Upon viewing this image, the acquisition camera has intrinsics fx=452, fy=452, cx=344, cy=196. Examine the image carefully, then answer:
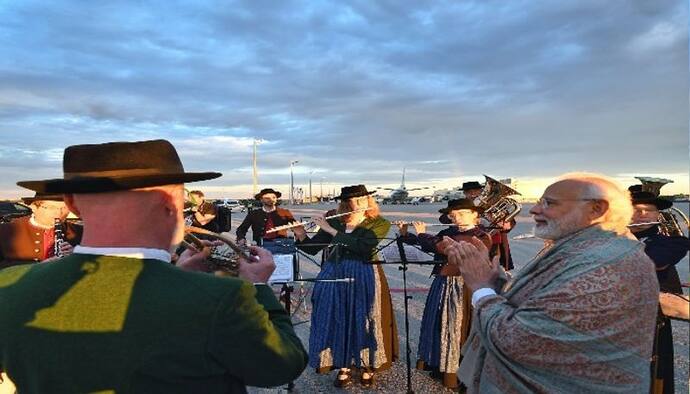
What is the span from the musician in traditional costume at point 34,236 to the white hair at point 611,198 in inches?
173

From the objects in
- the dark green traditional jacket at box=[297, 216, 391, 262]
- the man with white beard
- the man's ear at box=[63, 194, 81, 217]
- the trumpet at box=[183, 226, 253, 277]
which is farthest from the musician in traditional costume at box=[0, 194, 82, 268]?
the man with white beard

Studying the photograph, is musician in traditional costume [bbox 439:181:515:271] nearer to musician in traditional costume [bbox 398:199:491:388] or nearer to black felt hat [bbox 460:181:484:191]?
black felt hat [bbox 460:181:484:191]

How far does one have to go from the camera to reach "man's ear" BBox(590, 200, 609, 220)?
7.23 feet

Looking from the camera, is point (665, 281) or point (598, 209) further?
point (665, 281)

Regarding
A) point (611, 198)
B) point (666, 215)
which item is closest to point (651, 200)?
point (666, 215)

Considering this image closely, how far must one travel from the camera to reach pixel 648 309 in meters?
1.98

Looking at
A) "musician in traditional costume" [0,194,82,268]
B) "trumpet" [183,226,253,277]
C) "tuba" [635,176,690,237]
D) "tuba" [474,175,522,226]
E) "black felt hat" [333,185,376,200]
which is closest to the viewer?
"trumpet" [183,226,253,277]

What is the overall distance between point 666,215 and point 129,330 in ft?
15.1

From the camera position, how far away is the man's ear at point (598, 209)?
2.20 m

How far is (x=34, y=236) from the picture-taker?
4.46 m

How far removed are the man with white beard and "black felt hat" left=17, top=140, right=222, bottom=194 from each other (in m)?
1.52

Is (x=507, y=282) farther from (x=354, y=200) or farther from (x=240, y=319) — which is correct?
(x=354, y=200)

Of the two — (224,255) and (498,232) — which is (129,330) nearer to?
(224,255)

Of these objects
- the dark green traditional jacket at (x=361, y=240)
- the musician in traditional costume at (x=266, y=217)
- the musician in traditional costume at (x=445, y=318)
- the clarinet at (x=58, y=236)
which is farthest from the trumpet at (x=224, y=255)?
the musician in traditional costume at (x=266, y=217)
